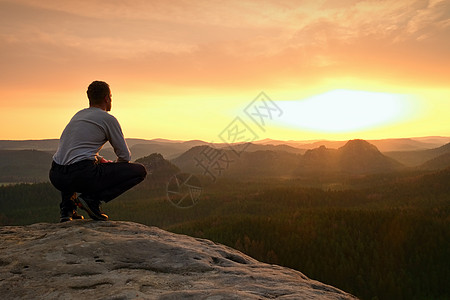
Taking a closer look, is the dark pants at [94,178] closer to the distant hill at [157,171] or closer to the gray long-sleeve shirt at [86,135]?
the gray long-sleeve shirt at [86,135]

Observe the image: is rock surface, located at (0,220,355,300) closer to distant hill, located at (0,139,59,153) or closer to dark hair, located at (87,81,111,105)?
dark hair, located at (87,81,111,105)

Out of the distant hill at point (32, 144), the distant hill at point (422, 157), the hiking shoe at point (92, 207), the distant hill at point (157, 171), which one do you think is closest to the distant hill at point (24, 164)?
the distant hill at point (157, 171)

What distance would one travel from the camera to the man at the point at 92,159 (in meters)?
5.01

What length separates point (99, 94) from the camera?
207 inches

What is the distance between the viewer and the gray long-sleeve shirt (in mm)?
5008

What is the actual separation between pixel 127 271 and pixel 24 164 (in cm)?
9871

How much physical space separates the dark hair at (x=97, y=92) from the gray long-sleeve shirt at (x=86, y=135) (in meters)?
0.19

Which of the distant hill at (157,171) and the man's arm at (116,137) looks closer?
the man's arm at (116,137)

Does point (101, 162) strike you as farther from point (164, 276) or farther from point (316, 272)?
point (316, 272)

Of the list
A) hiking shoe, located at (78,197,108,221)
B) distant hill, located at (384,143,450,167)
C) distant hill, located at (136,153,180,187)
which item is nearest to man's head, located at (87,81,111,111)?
hiking shoe, located at (78,197,108,221)

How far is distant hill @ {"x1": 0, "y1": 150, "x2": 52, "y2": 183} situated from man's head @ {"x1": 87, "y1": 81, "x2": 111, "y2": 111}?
79.9m

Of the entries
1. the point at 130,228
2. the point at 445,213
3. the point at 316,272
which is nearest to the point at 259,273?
the point at 130,228

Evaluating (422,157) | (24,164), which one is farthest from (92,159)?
(24,164)

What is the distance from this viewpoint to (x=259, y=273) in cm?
387
